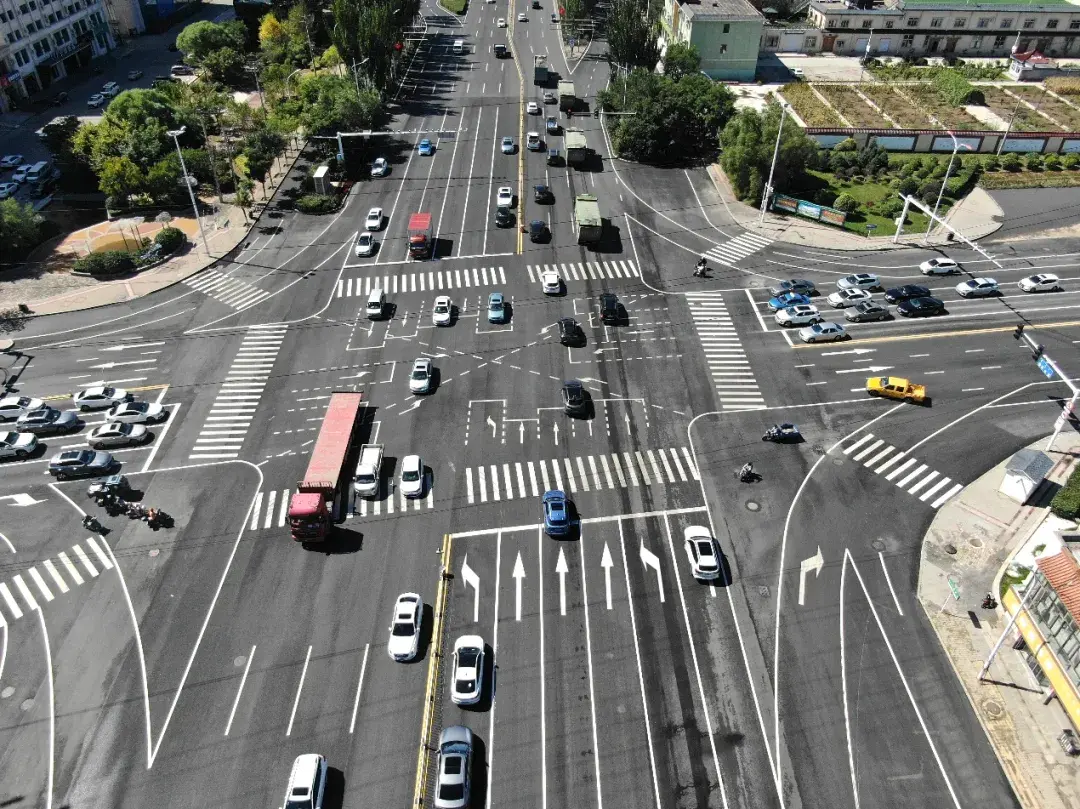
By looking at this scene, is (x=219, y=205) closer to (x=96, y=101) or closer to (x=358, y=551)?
(x=96, y=101)

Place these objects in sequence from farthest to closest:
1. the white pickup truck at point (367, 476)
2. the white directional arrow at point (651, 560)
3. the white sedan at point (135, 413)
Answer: the white sedan at point (135, 413), the white pickup truck at point (367, 476), the white directional arrow at point (651, 560)

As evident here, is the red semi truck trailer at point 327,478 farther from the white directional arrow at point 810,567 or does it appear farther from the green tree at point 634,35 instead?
the green tree at point 634,35

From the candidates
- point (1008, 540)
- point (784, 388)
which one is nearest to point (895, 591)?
point (1008, 540)

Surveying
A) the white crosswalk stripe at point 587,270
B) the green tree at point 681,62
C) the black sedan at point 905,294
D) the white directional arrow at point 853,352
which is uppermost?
the green tree at point 681,62

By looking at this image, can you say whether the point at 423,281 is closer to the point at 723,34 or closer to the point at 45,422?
the point at 45,422

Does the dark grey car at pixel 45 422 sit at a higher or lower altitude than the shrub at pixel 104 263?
lower

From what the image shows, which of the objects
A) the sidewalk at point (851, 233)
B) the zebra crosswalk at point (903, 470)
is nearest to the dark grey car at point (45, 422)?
the zebra crosswalk at point (903, 470)
